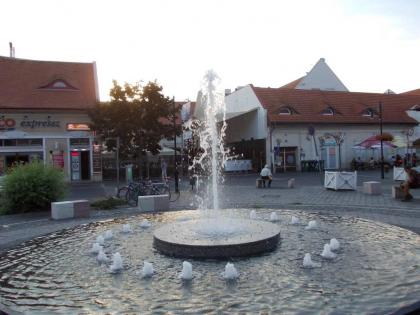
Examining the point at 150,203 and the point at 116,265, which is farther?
the point at 150,203

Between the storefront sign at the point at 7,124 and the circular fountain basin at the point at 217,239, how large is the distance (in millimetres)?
27641

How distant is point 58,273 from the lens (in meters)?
7.27

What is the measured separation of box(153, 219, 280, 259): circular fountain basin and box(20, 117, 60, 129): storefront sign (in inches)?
1087

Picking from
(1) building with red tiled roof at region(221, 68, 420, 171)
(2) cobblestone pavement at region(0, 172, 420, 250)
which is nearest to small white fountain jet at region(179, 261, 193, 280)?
(2) cobblestone pavement at region(0, 172, 420, 250)

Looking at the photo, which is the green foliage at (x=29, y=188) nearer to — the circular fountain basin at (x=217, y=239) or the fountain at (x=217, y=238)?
the fountain at (x=217, y=238)

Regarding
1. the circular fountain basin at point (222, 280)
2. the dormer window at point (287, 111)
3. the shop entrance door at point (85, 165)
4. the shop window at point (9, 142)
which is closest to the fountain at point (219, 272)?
the circular fountain basin at point (222, 280)

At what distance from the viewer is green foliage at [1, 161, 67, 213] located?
15.8 meters

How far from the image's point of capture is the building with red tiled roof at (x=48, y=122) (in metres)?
33.7

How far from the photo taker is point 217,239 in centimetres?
829

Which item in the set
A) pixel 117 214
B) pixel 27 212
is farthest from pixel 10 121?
pixel 117 214

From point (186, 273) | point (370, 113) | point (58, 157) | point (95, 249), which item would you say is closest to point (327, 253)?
point (186, 273)

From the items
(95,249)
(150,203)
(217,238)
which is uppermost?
(150,203)

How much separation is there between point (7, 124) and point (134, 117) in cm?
916

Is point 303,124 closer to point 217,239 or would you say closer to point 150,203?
point 150,203
